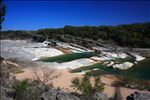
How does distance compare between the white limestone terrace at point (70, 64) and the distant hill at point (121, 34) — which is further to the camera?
the distant hill at point (121, 34)

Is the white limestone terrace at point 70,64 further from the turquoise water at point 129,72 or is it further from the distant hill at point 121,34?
the distant hill at point 121,34

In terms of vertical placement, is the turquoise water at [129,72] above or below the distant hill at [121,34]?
above

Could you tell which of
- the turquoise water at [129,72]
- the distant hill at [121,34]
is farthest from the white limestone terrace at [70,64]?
the distant hill at [121,34]

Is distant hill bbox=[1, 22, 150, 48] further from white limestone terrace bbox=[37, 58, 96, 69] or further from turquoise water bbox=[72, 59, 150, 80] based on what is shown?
turquoise water bbox=[72, 59, 150, 80]

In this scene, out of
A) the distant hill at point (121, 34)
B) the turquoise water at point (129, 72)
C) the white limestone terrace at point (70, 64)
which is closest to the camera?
the turquoise water at point (129, 72)

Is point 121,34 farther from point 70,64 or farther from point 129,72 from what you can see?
point 129,72

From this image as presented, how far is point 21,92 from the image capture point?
21078mm

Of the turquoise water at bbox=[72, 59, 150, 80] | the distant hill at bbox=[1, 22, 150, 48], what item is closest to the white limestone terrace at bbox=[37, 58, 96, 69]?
the turquoise water at bbox=[72, 59, 150, 80]

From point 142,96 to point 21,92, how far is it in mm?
11643

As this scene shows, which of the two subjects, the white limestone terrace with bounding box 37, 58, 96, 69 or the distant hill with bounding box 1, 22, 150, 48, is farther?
the distant hill with bounding box 1, 22, 150, 48

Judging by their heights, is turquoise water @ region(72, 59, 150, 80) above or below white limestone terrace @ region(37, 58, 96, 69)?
above

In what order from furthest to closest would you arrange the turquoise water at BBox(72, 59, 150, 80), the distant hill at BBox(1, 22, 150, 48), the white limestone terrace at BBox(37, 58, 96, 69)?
1. the distant hill at BBox(1, 22, 150, 48)
2. the white limestone terrace at BBox(37, 58, 96, 69)
3. the turquoise water at BBox(72, 59, 150, 80)

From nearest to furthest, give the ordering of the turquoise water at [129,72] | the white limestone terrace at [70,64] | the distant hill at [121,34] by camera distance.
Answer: the turquoise water at [129,72] → the white limestone terrace at [70,64] → the distant hill at [121,34]

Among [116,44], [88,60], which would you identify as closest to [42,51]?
[88,60]
